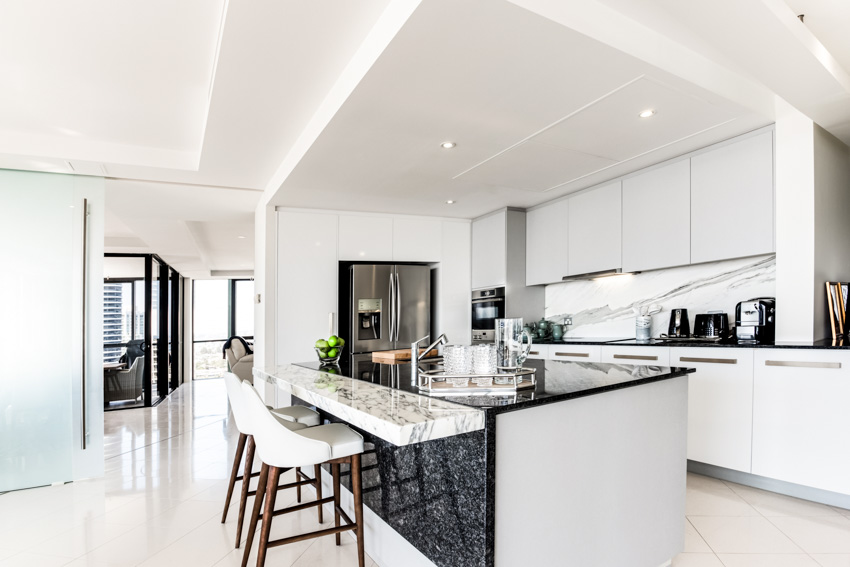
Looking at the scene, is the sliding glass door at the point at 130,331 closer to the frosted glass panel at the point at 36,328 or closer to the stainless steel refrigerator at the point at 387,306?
the frosted glass panel at the point at 36,328

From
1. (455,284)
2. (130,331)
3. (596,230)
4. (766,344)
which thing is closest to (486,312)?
(455,284)

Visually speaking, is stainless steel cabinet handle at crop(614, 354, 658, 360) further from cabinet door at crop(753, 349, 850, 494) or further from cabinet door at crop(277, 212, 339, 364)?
cabinet door at crop(277, 212, 339, 364)

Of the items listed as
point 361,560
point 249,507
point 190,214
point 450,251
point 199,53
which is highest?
point 199,53

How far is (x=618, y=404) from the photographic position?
1793 millimetres

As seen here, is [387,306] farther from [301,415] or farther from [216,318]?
[216,318]

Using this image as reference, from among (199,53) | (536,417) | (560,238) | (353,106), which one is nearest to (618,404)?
(536,417)

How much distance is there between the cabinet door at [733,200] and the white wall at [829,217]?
0.25 metres

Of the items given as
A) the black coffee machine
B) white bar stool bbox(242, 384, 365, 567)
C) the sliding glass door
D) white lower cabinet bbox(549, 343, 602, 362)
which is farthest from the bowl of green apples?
the sliding glass door

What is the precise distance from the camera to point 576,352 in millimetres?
3994

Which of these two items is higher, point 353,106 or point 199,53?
point 199,53

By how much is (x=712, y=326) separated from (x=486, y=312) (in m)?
2.16

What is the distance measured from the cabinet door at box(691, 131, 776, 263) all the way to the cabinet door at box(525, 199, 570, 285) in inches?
48.4

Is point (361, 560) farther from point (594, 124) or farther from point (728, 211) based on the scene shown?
point (728, 211)

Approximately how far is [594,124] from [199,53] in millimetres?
2170
